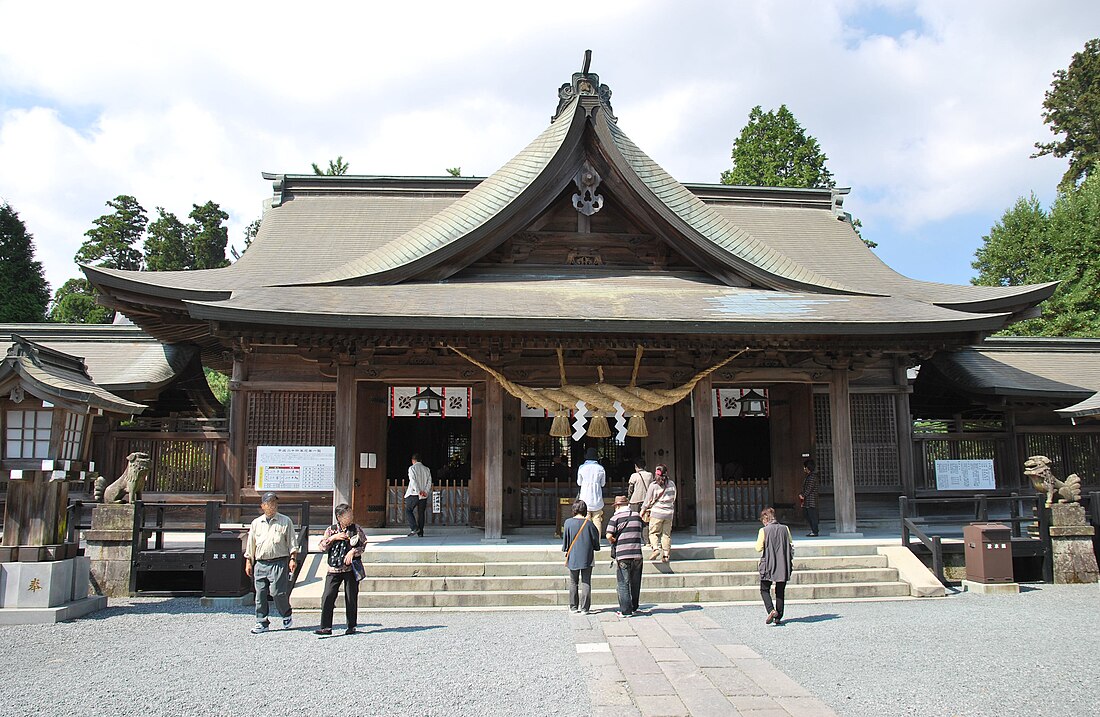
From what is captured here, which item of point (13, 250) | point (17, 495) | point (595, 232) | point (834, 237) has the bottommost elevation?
point (17, 495)

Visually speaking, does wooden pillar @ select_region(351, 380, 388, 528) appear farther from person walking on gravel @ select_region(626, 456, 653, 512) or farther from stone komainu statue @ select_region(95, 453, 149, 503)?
person walking on gravel @ select_region(626, 456, 653, 512)

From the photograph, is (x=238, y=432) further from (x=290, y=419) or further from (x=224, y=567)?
(x=224, y=567)

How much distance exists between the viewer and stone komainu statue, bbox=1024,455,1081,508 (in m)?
11.4

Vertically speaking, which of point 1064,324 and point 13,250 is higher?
point 13,250

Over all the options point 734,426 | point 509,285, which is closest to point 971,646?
point 509,285

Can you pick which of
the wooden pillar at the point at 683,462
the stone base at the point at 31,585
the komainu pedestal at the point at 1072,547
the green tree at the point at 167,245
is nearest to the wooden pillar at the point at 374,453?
the stone base at the point at 31,585

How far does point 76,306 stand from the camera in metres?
32.8

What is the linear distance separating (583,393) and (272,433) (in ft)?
18.0

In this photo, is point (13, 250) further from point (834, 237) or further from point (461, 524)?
point (834, 237)

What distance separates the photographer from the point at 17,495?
889cm

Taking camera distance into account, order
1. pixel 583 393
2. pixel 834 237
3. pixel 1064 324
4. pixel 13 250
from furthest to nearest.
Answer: pixel 13 250 → pixel 1064 324 → pixel 834 237 → pixel 583 393

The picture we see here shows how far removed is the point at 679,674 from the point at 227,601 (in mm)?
6136

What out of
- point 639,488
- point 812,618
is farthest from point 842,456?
point 812,618

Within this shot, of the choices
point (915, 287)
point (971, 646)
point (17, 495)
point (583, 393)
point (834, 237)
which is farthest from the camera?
point (834, 237)
